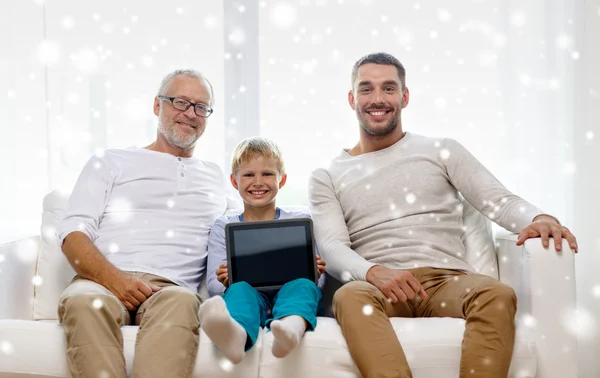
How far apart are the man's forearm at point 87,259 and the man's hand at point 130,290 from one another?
3 cm

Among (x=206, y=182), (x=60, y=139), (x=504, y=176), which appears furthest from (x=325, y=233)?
(x=60, y=139)

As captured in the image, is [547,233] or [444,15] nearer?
[547,233]

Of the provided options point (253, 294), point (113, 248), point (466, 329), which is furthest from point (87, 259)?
point (466, 329)

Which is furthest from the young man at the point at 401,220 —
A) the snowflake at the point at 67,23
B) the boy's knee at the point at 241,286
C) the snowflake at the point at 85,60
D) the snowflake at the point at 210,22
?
the snowflake at the point at 67,23

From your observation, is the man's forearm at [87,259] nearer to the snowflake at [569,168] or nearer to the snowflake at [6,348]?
the snowflake at [6,348]

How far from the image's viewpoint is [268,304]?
1.70 m

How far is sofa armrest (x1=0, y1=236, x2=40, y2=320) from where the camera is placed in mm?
1803

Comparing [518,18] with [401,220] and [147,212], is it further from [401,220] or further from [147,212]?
[147,212]

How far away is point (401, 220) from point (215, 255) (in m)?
0.58

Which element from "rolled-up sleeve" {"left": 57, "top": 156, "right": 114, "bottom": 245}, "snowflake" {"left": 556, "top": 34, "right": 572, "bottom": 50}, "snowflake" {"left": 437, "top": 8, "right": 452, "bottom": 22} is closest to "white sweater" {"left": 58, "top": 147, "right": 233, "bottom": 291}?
"rolled-up sleeve" {"left": 57, "top": 156, "right": 114, "bottom": 245}

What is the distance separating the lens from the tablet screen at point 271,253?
5.61 ft

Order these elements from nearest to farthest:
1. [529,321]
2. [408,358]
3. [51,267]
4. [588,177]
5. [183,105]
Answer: [408,358], [529,321], [51,267], [183,105], [588,177]

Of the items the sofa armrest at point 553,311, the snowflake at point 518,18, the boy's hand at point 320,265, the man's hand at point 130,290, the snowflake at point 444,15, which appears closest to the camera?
the sofa armrest at point 553,311

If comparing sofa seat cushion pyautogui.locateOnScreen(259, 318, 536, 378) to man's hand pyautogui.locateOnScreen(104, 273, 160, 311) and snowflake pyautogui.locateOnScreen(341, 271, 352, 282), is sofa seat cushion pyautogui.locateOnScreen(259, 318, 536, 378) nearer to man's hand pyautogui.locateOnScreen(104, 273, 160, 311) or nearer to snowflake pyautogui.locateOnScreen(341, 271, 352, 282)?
snowflake pyautogui.locateOnScreen(341, 271, 352, 282)
